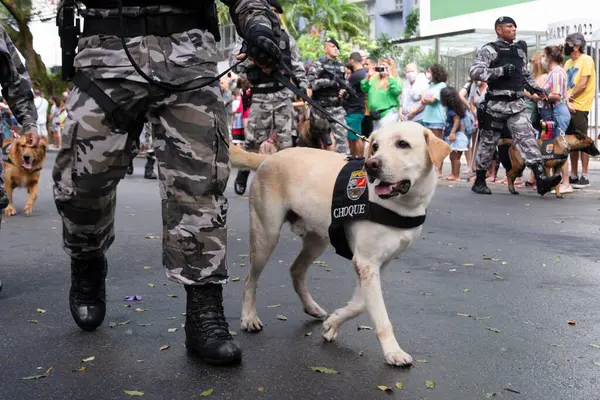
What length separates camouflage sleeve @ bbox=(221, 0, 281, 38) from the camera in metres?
3.91

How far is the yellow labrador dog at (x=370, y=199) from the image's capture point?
381cm

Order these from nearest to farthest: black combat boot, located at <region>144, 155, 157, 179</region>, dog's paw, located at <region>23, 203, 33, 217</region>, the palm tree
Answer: dog's paw, located at <region>23, 203, 33, 217</region>
black combat boot, located at <region>144, 155, 157, 179</region>
the palm tree

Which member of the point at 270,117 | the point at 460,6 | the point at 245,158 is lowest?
the point at 245,158

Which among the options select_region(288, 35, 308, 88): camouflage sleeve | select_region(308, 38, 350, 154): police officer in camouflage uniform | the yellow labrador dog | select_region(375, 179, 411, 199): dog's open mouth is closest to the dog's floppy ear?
the yellow labrador dog

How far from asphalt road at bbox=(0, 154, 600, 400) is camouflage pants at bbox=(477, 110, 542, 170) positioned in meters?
3.49

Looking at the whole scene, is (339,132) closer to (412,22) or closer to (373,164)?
(373,164)

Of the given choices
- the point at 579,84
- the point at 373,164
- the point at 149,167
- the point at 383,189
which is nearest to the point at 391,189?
the point at 383,189

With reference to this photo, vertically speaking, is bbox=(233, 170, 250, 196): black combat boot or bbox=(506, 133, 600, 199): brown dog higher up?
bbox=(506, 133, 600, 199): brown dog

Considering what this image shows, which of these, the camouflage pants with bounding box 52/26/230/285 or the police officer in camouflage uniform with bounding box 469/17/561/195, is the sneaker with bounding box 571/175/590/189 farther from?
the camouflage pants with bounding box 52/26/230/285

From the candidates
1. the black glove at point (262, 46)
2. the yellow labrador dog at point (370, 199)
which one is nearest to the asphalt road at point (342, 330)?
the yellow labrador dog at point (370, 199)

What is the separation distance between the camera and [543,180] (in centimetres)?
1109

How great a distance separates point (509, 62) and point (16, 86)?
24.8ft

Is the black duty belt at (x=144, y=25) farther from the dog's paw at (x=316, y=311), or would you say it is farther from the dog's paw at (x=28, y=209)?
the dog's paw at (x=28, y=209)

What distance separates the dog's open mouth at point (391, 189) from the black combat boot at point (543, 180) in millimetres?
7703
